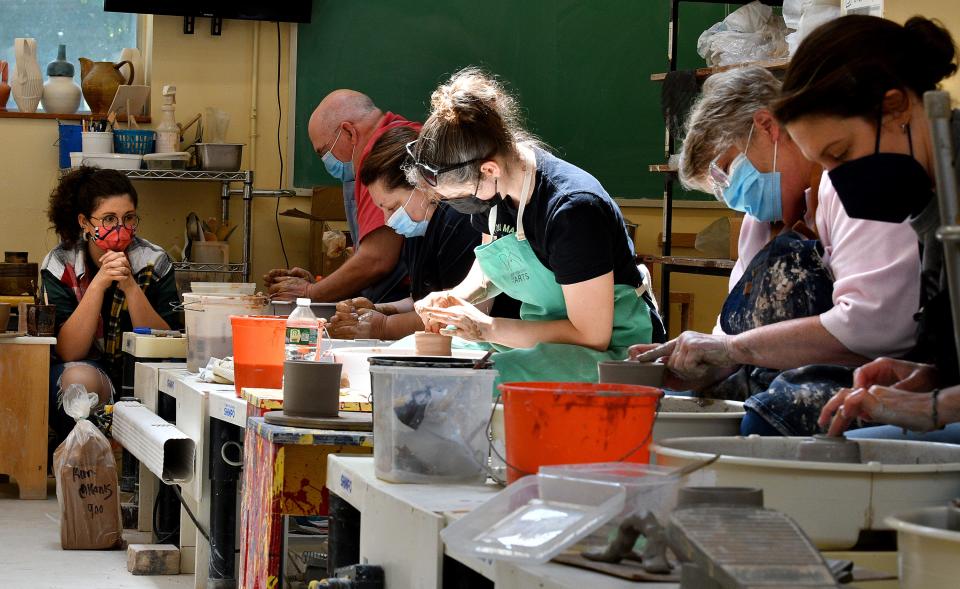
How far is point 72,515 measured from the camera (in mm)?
4277

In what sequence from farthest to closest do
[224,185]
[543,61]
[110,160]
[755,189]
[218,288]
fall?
1. [543,61]
2. [224,185]
3. [110,160]
4. [218,288]
5. [755,189]

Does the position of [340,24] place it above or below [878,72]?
above

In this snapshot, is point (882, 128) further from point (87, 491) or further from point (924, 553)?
point (87, 491)

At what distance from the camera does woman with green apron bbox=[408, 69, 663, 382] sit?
3.06 metres

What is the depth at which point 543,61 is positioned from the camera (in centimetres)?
693

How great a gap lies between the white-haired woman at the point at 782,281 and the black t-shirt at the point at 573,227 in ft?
0.78

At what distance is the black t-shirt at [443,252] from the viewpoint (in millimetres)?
4164

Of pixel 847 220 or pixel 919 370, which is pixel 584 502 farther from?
pixel 847 220

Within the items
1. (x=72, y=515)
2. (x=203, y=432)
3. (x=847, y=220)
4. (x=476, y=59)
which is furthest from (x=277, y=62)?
(x=847, y=220)

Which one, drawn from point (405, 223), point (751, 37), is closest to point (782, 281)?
point (405, 223)

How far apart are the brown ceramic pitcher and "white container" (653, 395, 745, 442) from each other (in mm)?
5154

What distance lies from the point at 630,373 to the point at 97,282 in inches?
137

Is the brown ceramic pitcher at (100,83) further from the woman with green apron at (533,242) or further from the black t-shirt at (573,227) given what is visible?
the black t-shirt at (573,227)

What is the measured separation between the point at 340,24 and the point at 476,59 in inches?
31.9
